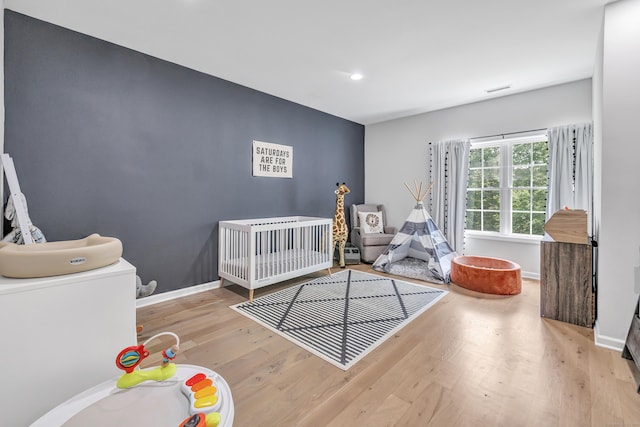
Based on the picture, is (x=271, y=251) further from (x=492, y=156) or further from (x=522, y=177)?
(x=522, y=177)

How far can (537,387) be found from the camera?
1.56 m

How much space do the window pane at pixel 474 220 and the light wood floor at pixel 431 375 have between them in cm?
171

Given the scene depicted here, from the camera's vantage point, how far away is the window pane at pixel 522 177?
144 inches

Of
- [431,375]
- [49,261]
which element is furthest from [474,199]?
[49,261]

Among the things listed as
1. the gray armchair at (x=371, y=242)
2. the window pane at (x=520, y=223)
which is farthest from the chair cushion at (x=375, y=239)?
the window pane at (x=520, y=223)

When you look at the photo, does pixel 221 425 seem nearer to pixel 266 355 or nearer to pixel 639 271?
pixel 266 355

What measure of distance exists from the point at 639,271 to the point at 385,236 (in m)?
2.79

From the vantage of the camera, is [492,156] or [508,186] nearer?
[508,186]

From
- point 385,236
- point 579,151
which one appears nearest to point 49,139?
point 385,236

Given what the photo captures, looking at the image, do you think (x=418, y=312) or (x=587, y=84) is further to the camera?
(x=587, y=84)

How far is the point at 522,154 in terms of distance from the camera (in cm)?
370

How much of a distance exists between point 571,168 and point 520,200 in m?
0.66

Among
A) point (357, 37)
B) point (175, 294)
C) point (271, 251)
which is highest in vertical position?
point (357, 37)

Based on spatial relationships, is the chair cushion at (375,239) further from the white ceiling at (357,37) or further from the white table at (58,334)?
the white table at (58,334)
